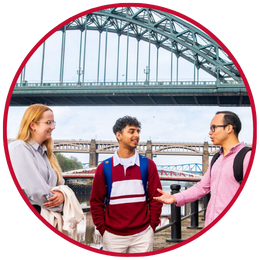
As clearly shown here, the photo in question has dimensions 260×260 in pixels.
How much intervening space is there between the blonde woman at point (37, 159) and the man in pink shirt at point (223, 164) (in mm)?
755

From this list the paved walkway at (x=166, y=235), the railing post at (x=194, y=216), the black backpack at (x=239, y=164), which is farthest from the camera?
the railing post at (x=194, y=216)

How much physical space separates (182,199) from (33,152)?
1.12m

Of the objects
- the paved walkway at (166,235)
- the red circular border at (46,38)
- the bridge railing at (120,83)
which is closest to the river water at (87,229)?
the red circular border at (46,38)

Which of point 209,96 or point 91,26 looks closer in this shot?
point 209,96

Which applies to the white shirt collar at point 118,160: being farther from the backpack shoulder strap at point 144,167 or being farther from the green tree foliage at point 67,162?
the green tree foliage at point 67,162

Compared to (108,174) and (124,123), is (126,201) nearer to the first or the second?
(108,174)

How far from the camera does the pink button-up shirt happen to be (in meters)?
2.59

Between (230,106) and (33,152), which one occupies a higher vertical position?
(230,106)

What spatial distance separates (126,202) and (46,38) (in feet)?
4.54

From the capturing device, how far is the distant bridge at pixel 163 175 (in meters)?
2.69

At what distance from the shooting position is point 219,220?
269 centimetres

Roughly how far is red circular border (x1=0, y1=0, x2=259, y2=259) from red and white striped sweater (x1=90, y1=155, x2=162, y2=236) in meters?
0.22

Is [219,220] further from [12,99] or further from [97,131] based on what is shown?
[12,99]

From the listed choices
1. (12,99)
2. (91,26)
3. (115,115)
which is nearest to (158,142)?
(115,115)
